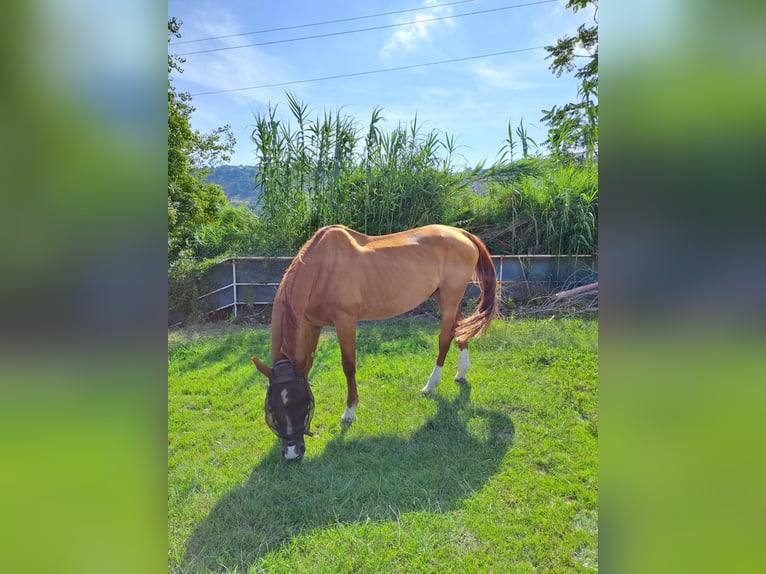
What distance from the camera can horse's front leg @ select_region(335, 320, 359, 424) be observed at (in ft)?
7.72

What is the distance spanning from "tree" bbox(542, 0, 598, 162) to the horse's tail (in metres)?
0.80

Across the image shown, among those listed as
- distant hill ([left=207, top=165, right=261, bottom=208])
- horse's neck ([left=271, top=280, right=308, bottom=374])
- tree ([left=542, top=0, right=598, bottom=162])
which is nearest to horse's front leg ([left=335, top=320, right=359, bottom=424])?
horse's neck ([left=271, top=280, right=308, bottom=374])

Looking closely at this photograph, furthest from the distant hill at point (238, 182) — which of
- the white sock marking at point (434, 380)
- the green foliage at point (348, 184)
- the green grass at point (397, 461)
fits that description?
the white sock marking at point (434, 380)

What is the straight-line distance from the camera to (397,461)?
80.8 inches

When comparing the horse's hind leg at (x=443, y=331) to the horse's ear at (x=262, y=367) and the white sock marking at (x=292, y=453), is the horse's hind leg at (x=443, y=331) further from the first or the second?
the horse's ear at (x=262, y=367)

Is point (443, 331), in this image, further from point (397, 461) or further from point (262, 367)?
point (262, 367)

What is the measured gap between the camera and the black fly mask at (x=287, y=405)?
6.73 ft
